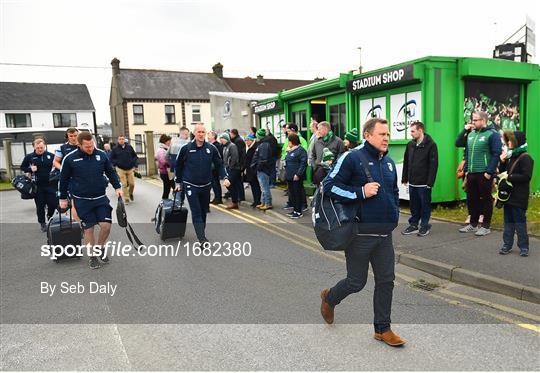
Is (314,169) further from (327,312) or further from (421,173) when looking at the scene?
(327,312)

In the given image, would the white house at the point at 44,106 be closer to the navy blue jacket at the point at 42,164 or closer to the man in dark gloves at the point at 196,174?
the navy blue jacket at the point at 42,164

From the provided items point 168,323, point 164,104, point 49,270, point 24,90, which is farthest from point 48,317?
point 24,90

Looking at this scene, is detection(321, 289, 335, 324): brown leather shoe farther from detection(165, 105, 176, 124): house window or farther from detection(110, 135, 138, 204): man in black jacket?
detection(165, 105, 176, 124): house window

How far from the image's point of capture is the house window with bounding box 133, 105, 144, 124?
1677 inches

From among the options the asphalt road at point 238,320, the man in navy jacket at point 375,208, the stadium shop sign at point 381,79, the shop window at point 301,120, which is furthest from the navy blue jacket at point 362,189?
the shop window at point 301,120

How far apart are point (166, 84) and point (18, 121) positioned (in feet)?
49.9

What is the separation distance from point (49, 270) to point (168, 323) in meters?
2.88

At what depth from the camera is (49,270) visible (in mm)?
6379

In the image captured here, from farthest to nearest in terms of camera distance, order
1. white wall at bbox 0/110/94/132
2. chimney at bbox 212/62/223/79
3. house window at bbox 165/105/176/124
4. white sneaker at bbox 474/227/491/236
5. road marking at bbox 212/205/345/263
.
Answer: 1. chimney at bbox 212/62/223/79
2. white wall at bbox 0/110/94/132
3. house window at bbox 165/105/176/124
4. white sneaker at bbox 474/227/491/236
5. road marking at bbox 212/205/345/263

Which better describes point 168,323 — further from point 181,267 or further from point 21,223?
point 21,223

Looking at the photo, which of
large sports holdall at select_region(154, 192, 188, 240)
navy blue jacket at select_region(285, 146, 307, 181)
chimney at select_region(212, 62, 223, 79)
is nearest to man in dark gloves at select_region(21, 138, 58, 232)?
large sports holdall at select_region(154, 192, 188, 240)

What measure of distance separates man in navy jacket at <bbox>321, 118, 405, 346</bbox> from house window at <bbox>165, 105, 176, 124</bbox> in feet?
137

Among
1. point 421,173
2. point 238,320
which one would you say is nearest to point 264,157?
point 421,173

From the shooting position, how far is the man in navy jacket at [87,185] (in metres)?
6.28
